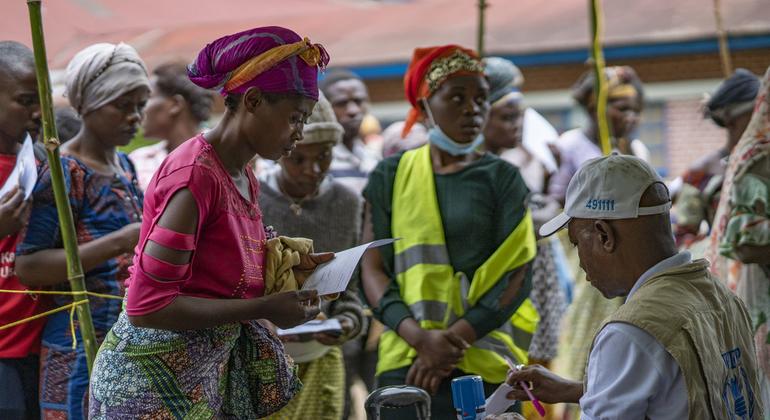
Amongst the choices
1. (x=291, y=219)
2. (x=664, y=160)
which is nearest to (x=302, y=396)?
(x=291, y=219)

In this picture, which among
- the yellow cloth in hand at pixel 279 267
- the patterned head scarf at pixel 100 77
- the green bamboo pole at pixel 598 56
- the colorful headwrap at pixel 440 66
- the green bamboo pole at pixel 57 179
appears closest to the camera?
the yellow cloth in hand at pixel 279 267

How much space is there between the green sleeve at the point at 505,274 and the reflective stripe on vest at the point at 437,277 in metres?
0.03

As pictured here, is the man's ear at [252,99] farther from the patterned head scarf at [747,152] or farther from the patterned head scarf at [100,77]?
the patterned head scarf at [747,152]

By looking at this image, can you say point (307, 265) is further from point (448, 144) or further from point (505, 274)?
point (448, 144)

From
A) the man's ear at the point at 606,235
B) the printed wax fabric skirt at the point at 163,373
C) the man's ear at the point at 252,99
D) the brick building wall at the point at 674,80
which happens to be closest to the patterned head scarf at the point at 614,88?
the man's ear at the point at 606,235

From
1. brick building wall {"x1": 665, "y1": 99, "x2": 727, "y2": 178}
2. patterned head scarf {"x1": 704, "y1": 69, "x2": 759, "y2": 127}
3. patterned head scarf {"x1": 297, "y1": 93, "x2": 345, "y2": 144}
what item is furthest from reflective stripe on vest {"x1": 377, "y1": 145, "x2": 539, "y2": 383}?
brick building wall {"x1": 665, "y1": 99, "x2": 727, "y2": 178}

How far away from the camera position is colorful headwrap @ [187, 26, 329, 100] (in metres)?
3.11

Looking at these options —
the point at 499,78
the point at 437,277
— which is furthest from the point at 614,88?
the point at 437,277

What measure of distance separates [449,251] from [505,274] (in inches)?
10.4

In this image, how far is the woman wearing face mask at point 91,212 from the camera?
3.99 m

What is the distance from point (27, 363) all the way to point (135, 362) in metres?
1.37

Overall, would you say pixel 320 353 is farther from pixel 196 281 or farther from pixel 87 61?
pixel 196 281

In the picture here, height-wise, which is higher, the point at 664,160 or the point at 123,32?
the point at 123,32

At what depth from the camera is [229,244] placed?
10.1 ft
